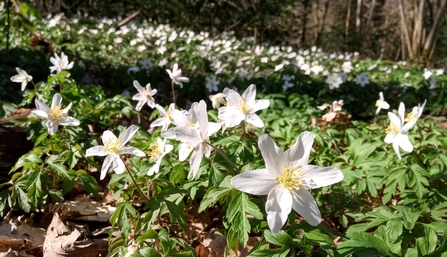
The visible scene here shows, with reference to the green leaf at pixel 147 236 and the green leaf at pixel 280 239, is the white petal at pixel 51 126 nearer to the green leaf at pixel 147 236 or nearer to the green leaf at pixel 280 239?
the green leaf at pixel 147 236

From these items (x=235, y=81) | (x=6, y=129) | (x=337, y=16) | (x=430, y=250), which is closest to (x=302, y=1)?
(x=337, y=16)

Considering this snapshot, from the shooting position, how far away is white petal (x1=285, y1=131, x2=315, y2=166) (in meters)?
1.56

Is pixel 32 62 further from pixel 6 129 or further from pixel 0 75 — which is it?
pixel 6 129

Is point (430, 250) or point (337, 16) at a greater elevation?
point (430, 250)

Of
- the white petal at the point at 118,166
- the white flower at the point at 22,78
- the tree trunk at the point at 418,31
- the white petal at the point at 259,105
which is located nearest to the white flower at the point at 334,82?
the white petal at the point at 259,105

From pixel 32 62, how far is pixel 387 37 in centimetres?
1926

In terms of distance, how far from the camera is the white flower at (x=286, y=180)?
148 centimetres

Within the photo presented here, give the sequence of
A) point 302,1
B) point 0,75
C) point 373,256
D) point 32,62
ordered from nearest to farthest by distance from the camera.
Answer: point 373,256, point 0,75, point 32,62, point 302,1

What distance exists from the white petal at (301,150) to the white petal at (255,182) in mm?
111

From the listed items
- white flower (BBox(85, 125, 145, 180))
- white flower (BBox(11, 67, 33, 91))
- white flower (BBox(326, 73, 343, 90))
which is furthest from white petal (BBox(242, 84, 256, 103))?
white flower (BBox(326, 73, 343, 90))

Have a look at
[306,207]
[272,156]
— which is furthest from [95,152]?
[306,207]

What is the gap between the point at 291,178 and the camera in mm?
1526

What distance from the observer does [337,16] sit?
21.7m

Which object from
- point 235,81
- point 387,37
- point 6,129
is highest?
point 6,129
